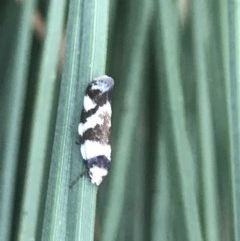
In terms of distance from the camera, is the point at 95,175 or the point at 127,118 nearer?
the point at 95,175

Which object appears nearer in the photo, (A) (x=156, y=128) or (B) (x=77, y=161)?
(B) (x=77, y=161)

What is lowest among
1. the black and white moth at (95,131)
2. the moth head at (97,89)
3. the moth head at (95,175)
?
the moth head at (95,175)

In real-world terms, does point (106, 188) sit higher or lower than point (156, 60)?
lower

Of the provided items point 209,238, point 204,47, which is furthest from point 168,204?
point 204,47

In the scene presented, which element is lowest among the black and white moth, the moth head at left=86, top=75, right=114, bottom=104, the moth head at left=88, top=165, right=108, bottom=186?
the moth head at left=88, top=165, right=108, bottom=186

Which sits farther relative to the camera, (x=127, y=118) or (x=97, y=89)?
(x=127, y=118)

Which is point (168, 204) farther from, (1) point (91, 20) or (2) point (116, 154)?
(1) point (91, 20)
